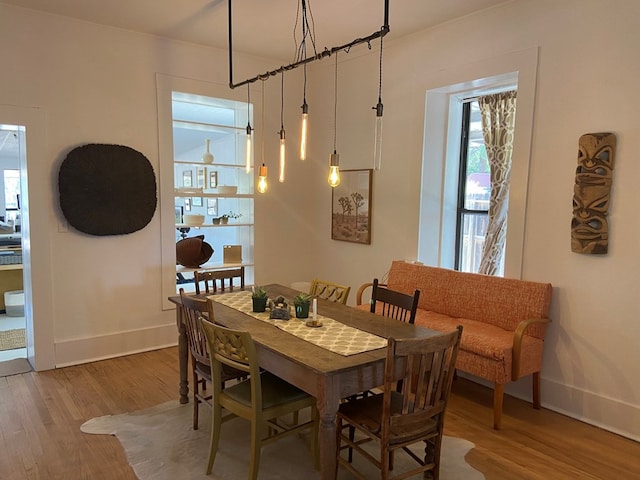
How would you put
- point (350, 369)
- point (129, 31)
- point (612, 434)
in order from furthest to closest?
point (129, 31), point (612, 434), point (350, 369)

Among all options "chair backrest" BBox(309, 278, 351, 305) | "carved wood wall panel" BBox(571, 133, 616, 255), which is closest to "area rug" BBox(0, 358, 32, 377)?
"chair backrest" BBox(309, 278, 351, 305)

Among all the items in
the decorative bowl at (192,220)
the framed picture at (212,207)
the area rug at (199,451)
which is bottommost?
the area rug at (199,451)

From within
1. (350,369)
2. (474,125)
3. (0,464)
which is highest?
(474,125)

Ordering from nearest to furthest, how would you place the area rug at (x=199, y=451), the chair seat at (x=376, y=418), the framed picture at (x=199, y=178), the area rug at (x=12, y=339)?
the chair seat at (x=376, y=418) < the area rug at (x=199, y=451) < the area rug at (x=12, y=339) < the framed picture at (x=199, y=178)

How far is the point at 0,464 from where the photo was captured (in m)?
2.56

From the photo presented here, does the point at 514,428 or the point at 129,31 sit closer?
the point at 514,428

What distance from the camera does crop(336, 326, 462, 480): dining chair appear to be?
200 centimetres

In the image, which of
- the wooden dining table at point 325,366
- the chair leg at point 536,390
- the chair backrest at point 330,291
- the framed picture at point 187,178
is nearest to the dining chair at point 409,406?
the wooden dining table at point 325,366

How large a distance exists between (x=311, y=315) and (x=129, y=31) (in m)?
3.13

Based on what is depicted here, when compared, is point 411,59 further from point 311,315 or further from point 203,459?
point 203,459

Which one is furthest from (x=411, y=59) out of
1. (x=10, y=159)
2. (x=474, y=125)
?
(x=10, y=159)

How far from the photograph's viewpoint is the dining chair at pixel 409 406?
2000 millimetres

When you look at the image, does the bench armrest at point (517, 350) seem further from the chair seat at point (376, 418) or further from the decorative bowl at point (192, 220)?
the decorative bowl at point (192, 220)

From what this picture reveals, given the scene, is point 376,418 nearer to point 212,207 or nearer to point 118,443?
point 118,443
